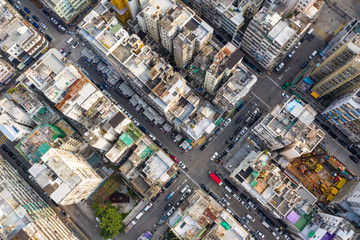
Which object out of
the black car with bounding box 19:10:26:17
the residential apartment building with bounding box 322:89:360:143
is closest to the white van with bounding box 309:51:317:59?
the residential apartment building with bounding box 322:89:360:143

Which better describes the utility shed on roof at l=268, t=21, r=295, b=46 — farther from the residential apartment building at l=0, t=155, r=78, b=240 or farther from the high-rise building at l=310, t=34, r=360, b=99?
the residential apartment building at l=0, t=155, r=78, b=240

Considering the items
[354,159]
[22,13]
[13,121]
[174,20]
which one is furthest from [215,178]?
[22,13]

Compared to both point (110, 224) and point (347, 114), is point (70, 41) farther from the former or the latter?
point (347, 114)

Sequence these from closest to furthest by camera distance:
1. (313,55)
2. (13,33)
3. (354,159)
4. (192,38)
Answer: (192,38)
(354,159)
(13,33)
(313,55)

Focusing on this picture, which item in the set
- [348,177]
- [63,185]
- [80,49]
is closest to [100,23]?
[80,49]

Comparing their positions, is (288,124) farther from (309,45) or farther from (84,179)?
(84,179)

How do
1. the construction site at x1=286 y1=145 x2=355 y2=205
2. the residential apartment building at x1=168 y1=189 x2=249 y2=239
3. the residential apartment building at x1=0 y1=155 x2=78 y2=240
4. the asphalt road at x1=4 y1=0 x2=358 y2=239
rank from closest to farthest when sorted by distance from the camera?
1. the residential apartment building at x1=0 y1=155 x2=78 y2=240
2. the residential apartment building at x1=168 y1=189 x2=249 y2=239
3. the construction site at x1=286 y1=145 x2=355 y2=205
4. the asphalt road at x1=4 y1=0 x2=358 y2=239
